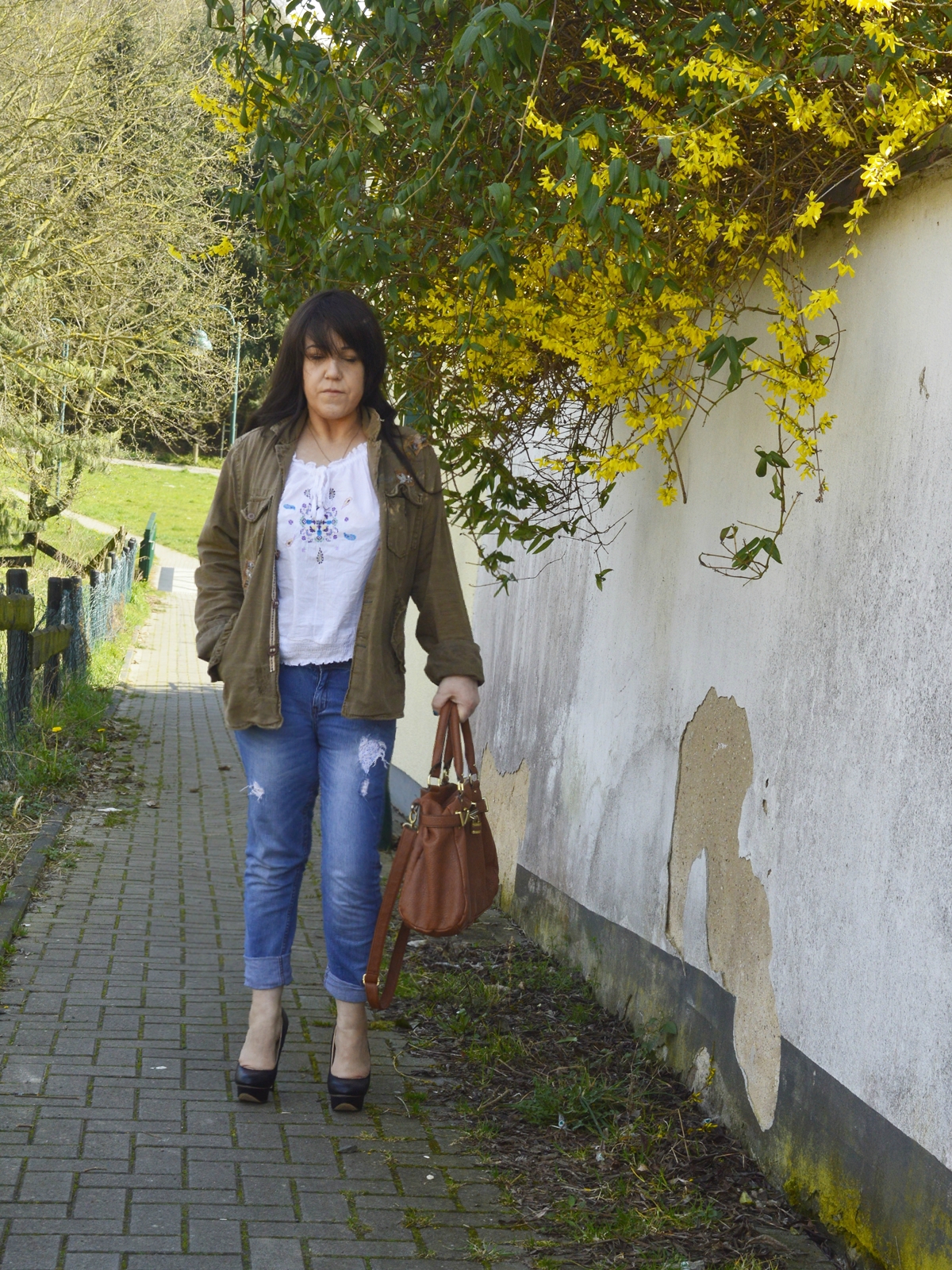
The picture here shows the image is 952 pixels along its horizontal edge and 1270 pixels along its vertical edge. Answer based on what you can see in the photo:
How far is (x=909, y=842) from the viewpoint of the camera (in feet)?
8.87

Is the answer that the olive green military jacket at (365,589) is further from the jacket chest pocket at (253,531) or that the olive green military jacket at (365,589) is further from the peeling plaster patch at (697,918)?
the peeling plaster patch at (697,918)

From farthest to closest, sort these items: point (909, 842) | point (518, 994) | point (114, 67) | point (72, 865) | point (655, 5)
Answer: point (114, 67) < point (72, 865) < point (518, 994) < point (655, 5) < point (909, 842)

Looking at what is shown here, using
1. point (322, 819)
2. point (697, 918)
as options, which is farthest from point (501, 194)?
point (697, 918)

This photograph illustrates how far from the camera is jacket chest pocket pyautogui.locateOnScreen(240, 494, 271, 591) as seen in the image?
3.44 m

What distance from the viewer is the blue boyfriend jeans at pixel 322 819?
138 inches

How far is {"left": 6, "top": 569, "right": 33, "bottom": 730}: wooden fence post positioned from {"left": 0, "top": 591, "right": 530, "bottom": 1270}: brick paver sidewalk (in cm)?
234

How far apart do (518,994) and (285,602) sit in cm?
188

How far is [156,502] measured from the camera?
1414 inches

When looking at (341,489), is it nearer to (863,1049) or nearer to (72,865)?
(863,1049)

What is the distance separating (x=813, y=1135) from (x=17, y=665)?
19.6 feet

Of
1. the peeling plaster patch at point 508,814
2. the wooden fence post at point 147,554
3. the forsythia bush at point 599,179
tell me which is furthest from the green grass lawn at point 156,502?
the forsythia bush at point 599,179

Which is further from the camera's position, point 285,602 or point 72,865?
point 72,865

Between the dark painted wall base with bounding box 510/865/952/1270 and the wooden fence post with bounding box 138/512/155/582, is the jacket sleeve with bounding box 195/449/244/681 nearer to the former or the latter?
the dark painted wall base with bounding box 510/865/952/1270

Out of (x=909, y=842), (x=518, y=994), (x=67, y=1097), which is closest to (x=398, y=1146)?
(x=67, y=1097)
